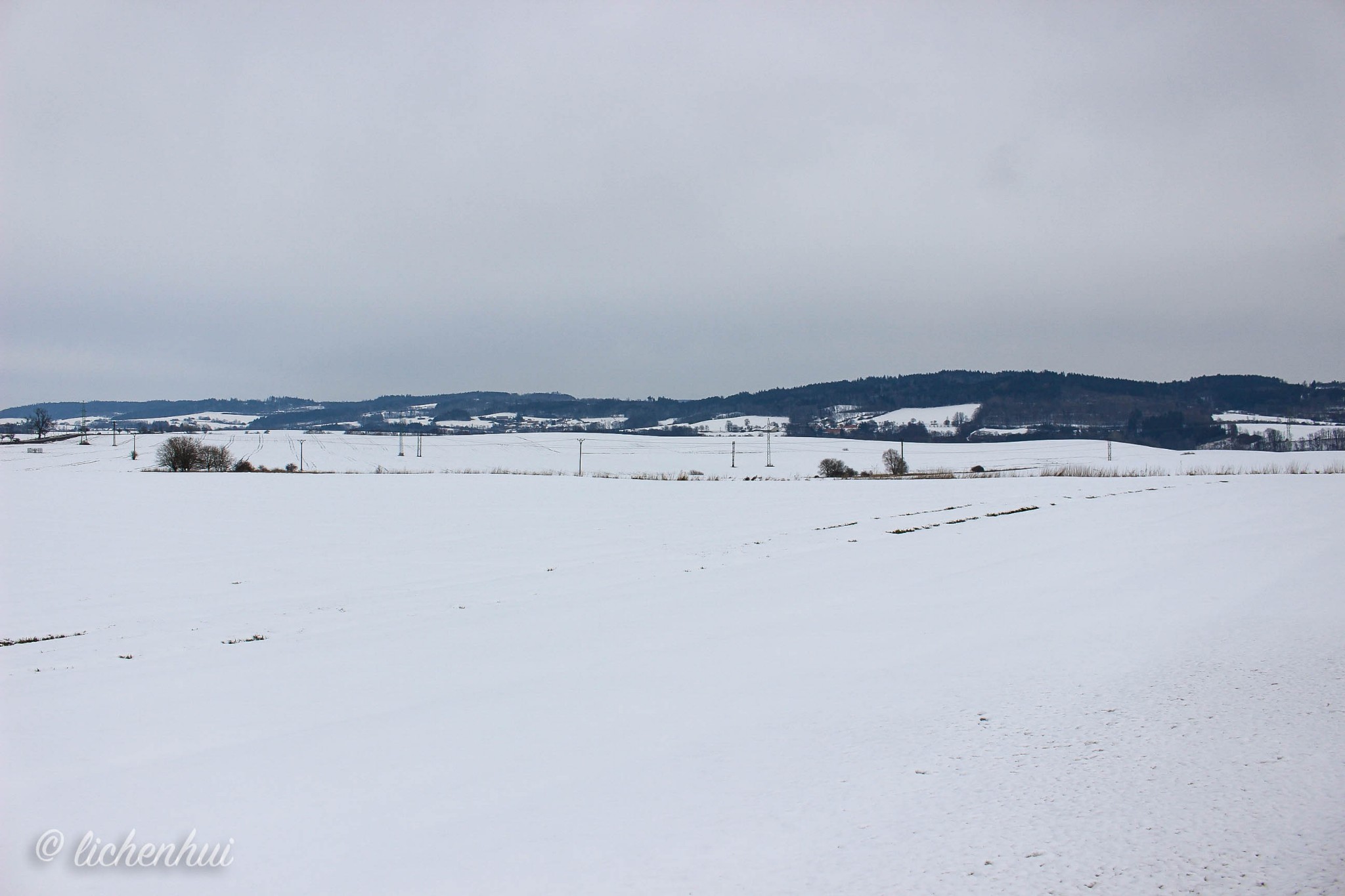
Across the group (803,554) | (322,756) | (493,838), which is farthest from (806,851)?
(803,554)

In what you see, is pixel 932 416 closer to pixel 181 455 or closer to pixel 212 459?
pixel 212 459

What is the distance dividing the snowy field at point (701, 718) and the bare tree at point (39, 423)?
101 meters

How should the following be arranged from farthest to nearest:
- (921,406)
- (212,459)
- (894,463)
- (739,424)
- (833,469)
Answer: (921,406) → (739,424) → (894,463) → (833,469) → (212,459)

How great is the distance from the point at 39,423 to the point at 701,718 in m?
117

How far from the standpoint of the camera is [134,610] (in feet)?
33.9

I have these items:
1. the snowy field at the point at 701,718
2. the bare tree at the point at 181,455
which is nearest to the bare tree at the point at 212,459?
the bare tree at the point at 181,455

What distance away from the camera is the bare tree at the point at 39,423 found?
297ft

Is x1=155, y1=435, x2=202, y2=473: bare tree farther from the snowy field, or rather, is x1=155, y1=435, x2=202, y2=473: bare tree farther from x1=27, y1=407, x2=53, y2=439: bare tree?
x1=27, y1=407, x2=53, y2=439: bare tree

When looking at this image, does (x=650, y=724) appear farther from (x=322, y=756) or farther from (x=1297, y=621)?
(x=1297, y=621)

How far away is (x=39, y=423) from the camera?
90.7m

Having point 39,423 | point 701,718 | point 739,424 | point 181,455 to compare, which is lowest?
point 701,718

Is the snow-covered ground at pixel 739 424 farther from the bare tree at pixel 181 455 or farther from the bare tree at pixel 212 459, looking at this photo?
the bare tree at pixel 181 455

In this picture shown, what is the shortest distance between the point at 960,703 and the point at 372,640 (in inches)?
253

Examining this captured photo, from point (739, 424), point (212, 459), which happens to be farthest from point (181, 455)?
point (739, 424)
